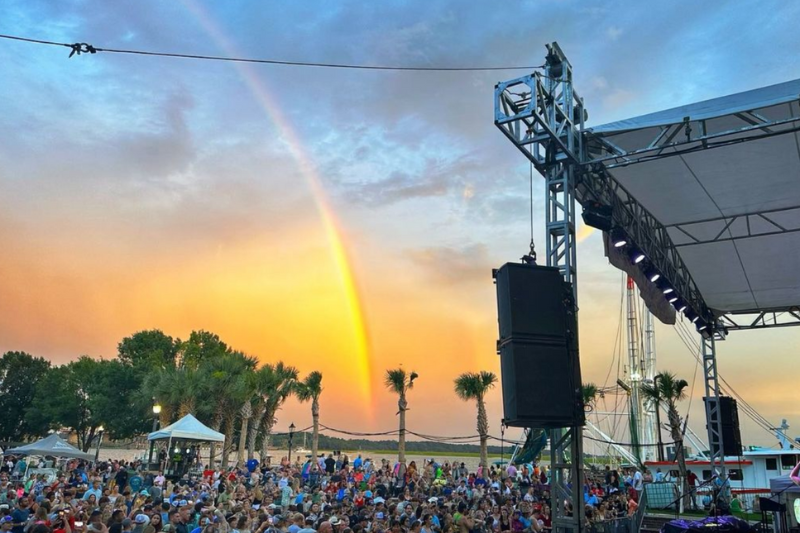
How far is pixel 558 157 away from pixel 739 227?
7.25 metres

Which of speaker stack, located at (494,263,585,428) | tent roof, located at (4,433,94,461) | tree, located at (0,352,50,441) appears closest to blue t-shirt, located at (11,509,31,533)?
speaker stack, located at (494,263,585,428)

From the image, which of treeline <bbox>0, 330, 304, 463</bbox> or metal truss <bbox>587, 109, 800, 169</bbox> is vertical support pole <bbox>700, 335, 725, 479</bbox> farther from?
treeline <bbox>0, 330, 304, 463</bbox>

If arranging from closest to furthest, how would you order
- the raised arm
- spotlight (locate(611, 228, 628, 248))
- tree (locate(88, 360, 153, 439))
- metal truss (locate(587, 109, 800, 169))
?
metal truss (locate(587, 109, 800, 169))
the raised arm
spotlight (locate(611, 228, 628, 248))
tree (locate(88, 360, 153, 439))

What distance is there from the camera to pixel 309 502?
613 inches

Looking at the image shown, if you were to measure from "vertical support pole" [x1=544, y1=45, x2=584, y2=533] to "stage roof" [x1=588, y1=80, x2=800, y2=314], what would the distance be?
585 mm

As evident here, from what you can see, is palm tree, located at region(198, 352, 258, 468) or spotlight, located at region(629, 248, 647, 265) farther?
palm tree, located at region(198, 352, 258, 468)

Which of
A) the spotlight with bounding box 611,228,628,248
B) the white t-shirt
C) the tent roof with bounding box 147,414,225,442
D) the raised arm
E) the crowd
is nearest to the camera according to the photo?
the crowd

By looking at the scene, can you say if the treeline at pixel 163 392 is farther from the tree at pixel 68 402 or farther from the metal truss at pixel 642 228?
the metal truss at pixel 642 228

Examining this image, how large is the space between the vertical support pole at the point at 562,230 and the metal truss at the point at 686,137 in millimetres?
514

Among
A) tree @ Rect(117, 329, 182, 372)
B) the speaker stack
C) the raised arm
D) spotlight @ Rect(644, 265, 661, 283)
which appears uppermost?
tree @ Rect(117, 329, 182, 372)

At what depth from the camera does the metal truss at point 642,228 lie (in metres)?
11.1

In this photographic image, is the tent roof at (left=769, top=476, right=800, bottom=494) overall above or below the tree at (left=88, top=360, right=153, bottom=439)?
below

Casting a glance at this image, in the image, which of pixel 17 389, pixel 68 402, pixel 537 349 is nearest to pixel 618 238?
pixel 537 349

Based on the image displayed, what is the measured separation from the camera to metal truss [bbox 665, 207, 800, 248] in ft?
43.6
